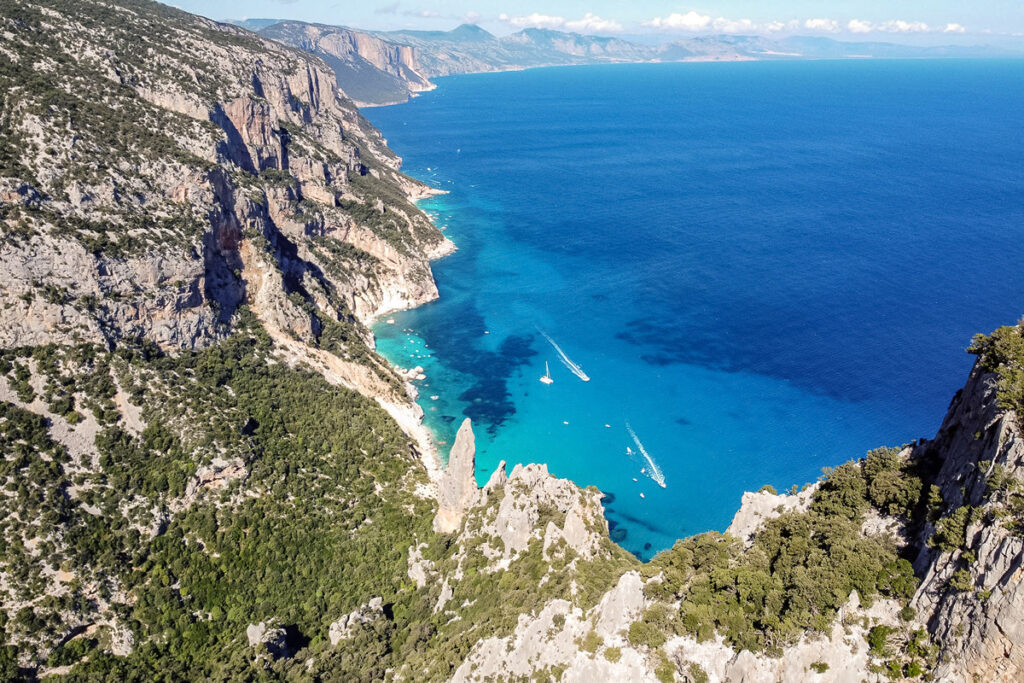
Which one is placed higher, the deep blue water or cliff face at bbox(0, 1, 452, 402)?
cliff face at bbox(0, 1, 452, 402)

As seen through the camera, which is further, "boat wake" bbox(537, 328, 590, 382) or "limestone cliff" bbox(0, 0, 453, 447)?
"boat wake" bbox(537, 328, 590, 382)

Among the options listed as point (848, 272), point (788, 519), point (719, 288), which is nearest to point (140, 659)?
point (788, 519)

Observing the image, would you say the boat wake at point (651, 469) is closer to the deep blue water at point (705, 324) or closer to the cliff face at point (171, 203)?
the deep blue water at point (705, 324)

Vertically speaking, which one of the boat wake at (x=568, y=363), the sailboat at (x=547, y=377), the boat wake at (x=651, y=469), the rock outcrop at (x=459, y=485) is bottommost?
the boat wake at (x=651, y=469)

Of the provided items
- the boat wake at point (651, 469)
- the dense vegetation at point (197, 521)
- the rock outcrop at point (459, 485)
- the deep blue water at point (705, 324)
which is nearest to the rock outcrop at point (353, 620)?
the dense vegetation at point (197, 521)

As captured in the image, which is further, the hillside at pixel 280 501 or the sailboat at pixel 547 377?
the sailboat at pixel 547 377

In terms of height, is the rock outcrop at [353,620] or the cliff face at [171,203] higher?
the cliff face at [171,203]

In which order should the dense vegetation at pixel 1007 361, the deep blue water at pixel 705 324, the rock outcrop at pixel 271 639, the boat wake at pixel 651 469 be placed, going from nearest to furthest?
the dense vegetation at pixel 1007 361 < the rock outcrop at pixel 271 639 < the boat wake at pixel 651 469 < the deep blue water at pixel 705 324

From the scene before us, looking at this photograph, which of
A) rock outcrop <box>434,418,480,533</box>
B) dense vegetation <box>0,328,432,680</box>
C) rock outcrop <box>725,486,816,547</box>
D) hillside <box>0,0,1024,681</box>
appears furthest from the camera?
rock outcrop <box>434,418,480,533</box>

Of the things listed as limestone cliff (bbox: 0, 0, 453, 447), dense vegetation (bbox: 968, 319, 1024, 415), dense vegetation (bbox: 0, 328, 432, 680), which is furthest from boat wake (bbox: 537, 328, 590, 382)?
dense vegetation (bbox: 968, 319, 1024, 415)

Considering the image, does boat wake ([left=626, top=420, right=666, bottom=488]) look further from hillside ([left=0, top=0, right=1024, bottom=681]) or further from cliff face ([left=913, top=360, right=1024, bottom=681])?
cliff face ([left=913, top=360, right=1024, bottom=681])
